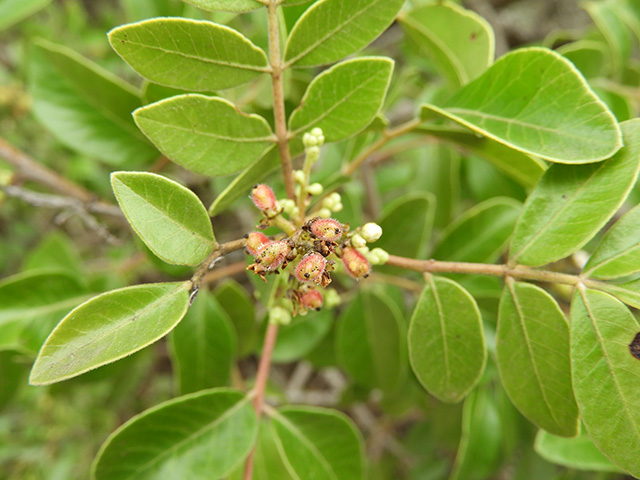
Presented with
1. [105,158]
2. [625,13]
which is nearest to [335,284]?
[105,158]

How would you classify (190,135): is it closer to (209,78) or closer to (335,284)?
(209,78)

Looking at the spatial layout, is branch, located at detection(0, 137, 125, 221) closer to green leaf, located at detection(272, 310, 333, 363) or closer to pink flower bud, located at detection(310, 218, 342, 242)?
green leaf, located at detection(272, 310, 333, 363)

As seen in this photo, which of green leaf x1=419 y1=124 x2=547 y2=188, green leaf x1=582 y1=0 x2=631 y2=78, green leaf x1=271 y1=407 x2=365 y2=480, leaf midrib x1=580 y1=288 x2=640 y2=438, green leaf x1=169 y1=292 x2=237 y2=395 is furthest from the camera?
green leaf x1=582 y1=0 x2=631 y2=78

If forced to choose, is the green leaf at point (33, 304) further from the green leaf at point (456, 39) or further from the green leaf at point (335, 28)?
the green leaf at point (456, 39)

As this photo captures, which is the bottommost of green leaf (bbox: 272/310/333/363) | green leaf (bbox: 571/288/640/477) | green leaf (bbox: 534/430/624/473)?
green leaf (bbox: 534/430/624/473)

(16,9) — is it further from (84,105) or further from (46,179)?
(46,179)

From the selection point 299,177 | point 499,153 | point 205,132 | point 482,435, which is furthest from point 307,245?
point 482,435

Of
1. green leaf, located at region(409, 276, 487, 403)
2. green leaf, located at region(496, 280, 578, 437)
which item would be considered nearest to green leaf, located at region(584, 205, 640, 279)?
green leaf, located at region(496, 280, 578, 437)
